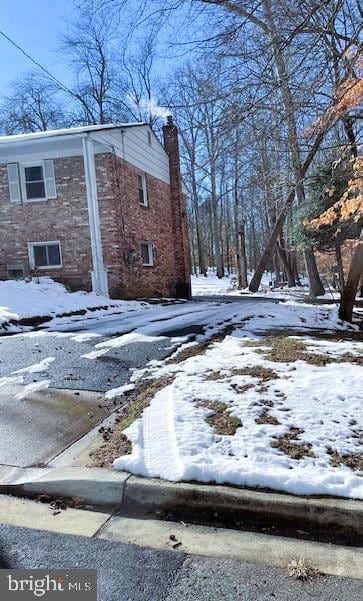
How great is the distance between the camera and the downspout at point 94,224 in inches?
518

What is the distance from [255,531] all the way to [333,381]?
2314 millimetres

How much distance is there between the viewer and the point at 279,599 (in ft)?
6.04

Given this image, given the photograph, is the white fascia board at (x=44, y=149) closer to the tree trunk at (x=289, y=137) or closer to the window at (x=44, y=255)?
the window at (x=44, y=255)

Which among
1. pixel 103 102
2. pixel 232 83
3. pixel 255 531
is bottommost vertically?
pixel 255 531

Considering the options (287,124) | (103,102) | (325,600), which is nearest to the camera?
(325,600)

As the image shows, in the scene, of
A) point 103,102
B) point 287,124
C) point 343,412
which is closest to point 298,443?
point 343,412

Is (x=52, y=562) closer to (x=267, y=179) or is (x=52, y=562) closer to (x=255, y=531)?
(x=255, y=531)

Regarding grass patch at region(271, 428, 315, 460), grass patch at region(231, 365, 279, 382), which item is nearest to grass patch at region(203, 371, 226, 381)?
grass patch at region(231, 365, 279, 382)

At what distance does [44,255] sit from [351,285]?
922 centimetres

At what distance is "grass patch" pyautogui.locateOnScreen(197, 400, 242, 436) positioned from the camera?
3.32 m

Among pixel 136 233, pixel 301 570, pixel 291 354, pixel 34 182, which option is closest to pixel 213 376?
pixel 291 354

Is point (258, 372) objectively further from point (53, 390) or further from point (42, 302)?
point (42, 302)

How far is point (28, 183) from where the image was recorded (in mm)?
13781

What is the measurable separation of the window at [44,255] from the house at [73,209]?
0.03 meters
